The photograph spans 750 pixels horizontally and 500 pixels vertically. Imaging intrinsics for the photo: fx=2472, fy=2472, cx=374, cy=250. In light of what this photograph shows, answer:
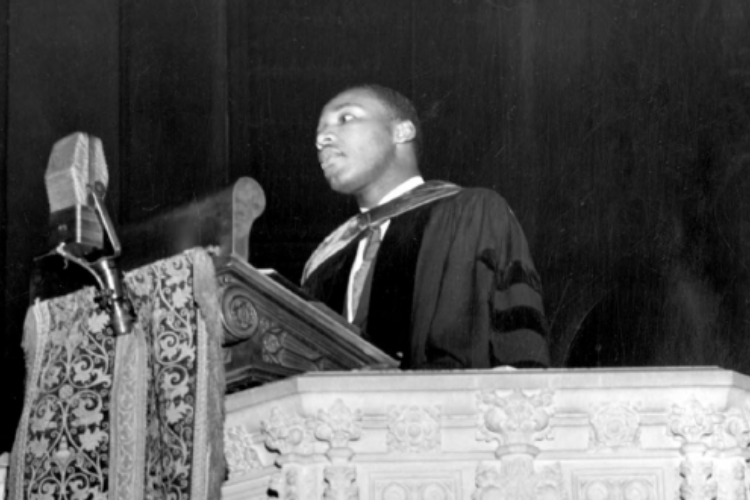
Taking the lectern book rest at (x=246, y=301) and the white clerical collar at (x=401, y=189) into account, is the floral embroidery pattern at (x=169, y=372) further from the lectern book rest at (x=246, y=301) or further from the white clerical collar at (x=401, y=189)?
the white clerical collar at (x=401, y=189)

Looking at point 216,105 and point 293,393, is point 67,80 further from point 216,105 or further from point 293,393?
point 293,393

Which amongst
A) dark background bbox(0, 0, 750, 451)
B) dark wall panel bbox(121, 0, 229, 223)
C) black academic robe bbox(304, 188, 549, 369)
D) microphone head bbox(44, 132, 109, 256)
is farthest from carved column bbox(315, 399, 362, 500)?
dark wall panel bbox(121, 0, 229, 223)

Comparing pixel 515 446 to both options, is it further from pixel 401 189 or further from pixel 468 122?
pixel 468 122

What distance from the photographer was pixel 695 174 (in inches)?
378

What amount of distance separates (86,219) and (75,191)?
0.10 m

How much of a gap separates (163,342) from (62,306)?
1.42ft

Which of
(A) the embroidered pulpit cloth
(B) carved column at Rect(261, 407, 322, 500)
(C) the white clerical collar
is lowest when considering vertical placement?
(B) carved column at Rect(261, 407, 322, 500)

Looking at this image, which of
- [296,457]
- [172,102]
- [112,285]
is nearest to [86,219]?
[112,285]

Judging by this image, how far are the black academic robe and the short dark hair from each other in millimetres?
393

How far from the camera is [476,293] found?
8.00 m

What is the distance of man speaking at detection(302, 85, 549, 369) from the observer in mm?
7898

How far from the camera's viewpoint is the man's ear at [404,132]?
8.64 metres

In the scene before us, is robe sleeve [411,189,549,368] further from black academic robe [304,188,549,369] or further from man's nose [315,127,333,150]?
A: man's nose [315,127,333,150]

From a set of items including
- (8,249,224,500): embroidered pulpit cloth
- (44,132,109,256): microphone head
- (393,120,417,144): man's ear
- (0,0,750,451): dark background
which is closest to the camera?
(8,249,224,500): embroidered pulpit cloth
